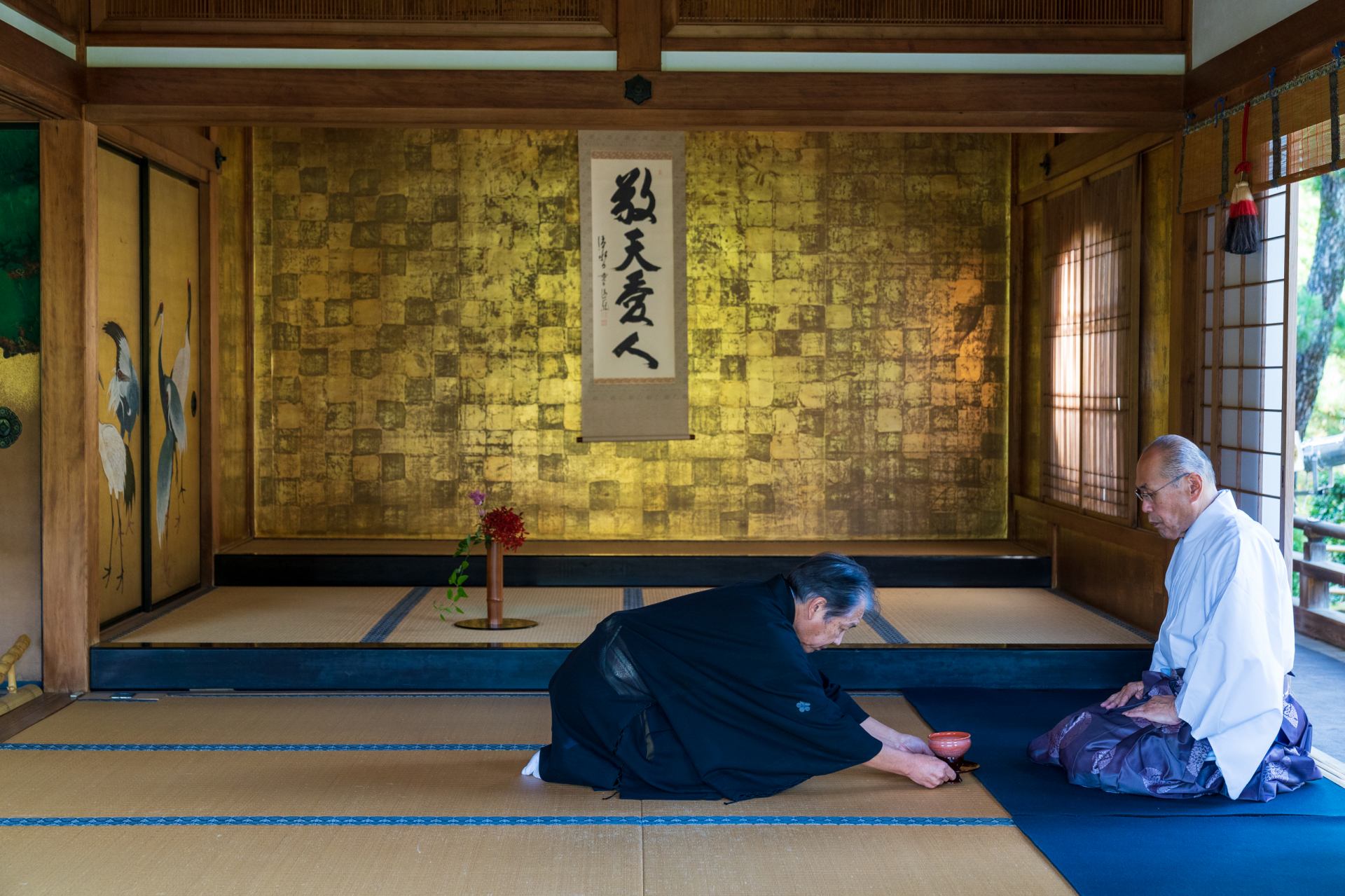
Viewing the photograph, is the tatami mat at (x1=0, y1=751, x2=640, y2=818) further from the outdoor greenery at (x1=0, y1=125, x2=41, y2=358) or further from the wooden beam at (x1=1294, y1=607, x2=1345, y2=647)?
the wooden beam at (x1=1294, y1=607, x2=1345, y2=647)

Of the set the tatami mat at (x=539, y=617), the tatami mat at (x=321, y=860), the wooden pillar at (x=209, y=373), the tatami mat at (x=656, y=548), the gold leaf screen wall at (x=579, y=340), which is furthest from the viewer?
the gold leaf screen wall at (x=579, y=340)

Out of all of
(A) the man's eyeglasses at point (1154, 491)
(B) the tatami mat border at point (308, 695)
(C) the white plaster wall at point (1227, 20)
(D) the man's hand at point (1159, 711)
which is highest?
(C) the white plaster wall at point (1227, 20)

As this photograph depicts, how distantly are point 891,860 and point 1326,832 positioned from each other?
114 centimetres

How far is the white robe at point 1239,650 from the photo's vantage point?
127 inches

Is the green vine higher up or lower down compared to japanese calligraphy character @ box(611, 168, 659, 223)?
lower down

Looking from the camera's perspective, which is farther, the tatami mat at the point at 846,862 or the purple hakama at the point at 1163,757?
the purple hakama at the point at 1163,757

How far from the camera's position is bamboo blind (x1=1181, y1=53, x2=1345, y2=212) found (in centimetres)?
373

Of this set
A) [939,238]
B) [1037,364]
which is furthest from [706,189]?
[1037,364]

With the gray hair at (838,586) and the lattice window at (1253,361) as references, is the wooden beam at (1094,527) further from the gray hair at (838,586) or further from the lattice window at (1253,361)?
the gray hair at (838,586)

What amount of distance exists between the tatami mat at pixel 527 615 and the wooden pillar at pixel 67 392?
1150 millimetres

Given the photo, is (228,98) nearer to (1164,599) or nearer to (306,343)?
(306,343)

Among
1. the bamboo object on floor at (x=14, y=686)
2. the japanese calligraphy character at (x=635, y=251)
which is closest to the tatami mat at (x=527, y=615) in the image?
the bamboo object on floor at (x=14, y=686)

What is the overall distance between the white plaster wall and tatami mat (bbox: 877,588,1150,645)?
2.20 m

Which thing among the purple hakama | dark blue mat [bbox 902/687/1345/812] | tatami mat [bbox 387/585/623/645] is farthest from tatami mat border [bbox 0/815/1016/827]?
tatami mat [bbox 387/585/623/645]
